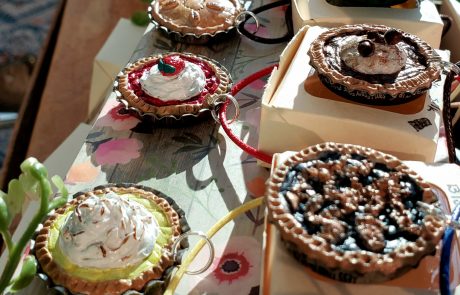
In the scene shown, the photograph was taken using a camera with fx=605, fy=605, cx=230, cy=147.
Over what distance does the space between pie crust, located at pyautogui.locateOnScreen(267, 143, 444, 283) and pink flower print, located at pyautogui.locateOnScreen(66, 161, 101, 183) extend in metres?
0.31

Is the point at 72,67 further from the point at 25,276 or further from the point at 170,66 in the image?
the point at 25,276

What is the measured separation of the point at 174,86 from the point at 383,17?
368 millimetres

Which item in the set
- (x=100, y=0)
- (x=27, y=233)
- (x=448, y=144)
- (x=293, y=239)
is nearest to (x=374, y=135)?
(x=448, y=144)

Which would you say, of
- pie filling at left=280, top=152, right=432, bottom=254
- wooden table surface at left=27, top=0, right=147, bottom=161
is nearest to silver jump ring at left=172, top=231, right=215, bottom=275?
pie filling at left=280, top=152, right=432, bottom=254

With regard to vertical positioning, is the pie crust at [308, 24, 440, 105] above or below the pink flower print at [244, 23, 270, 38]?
above

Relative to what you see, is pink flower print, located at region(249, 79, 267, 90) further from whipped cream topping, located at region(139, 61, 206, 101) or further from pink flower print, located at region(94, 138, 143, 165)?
pink flower print, located at region(94, 138, 143, 165)

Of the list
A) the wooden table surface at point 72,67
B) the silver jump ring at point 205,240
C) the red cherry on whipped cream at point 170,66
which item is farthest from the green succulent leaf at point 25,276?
the wooden table surface at point 72,67

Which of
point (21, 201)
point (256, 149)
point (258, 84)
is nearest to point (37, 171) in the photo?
point (21, 201)

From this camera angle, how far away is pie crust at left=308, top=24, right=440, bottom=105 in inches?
30.7

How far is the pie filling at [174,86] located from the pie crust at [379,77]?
7.3 inches

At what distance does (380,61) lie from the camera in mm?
796

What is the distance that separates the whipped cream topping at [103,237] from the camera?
0.67m

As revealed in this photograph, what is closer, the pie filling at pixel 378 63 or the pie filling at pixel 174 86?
the pie filling at pixel 378 63

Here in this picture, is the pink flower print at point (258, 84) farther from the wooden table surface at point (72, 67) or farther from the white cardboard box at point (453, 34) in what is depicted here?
the wooden table surface at point (72, 67)
